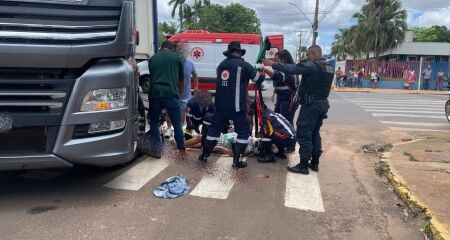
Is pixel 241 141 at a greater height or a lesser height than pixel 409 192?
greater

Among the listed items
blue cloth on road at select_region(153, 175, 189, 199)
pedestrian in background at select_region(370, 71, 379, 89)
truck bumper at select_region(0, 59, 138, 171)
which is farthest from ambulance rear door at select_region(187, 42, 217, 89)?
pedestrian in background at select_region(370, 71, 379, 89)

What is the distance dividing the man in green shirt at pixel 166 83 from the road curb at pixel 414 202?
3084 millimetres

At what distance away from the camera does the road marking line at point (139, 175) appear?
5463 millimetres

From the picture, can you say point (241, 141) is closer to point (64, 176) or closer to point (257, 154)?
point (257, 154)

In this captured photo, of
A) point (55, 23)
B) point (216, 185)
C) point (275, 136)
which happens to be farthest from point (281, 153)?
point (55, 23)

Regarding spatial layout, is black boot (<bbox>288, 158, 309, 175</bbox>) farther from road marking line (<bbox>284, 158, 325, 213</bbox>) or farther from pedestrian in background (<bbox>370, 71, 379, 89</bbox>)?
pedestrian in background (<bbox>370, 71, 379, 89</bbox>)

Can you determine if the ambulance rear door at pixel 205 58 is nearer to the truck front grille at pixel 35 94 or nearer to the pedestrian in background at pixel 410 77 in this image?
the truck front grille at pixel 35 94

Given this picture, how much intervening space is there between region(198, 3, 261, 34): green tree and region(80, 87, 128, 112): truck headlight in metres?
53.6

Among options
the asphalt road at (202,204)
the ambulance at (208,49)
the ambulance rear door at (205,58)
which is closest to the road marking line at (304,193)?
the asphalt road at (202,204)

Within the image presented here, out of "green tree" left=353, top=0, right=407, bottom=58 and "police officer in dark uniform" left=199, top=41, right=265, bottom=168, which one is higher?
"green tree" left=353, top=0, right=407, bottom=58

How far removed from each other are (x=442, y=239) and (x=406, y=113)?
38.0 feet

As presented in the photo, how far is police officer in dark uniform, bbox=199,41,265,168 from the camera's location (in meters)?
6.20

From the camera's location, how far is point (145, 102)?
7.25m

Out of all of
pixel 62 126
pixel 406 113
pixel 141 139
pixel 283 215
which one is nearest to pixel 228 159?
pixel 141 139
